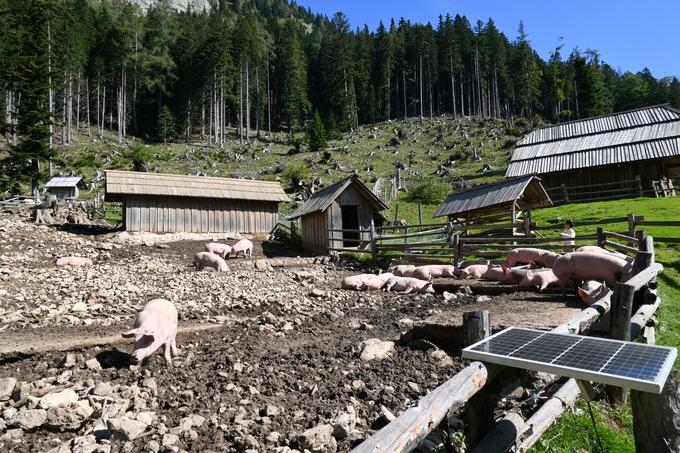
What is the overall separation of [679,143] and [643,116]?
443 cm

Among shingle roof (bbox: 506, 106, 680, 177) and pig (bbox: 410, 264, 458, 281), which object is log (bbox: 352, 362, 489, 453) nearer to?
pig (bbox: 410, 264, 458, 281)

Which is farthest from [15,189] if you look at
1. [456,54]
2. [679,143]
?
[456,54]

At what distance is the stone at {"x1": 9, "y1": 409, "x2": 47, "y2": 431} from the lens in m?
4.09

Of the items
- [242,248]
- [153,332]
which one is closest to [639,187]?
[242,248]

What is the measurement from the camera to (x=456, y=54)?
80.3 m

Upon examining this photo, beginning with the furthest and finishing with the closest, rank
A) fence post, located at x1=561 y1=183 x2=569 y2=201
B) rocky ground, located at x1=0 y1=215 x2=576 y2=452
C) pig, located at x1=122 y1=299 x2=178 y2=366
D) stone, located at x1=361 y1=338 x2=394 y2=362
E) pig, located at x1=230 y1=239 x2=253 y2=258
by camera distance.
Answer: fence post, located at x1=561 y1=183 x2=569 y2=201 < pig, located at x1=230 y1=239 x2=253 y2=258 < stone, located at x1=361 y1=338 x2=394 y2=362 < pig, located at x1=122 y1=299 x2=178 y2=366 < rocky ground, located at x1=0 y1=215 x2=576 y2=452

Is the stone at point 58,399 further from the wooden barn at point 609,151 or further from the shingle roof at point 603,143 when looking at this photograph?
the shingle roof at point 603,143

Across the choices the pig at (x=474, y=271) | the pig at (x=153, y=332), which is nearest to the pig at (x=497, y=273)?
the pig at (x=474, y=271)

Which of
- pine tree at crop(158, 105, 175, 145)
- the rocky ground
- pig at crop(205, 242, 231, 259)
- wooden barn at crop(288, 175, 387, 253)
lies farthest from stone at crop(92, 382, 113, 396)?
pine tree at crop(158, 105, 175, 145)

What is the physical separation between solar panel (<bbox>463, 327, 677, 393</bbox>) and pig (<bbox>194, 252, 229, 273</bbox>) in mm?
13109

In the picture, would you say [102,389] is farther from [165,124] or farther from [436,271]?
[165,124]

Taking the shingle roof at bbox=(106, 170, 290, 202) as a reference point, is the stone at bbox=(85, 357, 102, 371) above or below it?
below

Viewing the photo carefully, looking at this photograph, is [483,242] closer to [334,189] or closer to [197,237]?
[334,189]

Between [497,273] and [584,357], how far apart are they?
8.98 meters
